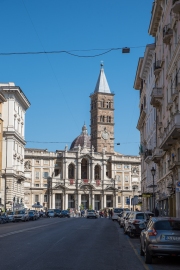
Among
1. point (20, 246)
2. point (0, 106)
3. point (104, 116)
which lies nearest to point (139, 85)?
point (0, 106)

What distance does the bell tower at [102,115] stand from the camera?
146m

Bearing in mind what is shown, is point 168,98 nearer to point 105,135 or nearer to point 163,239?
point 163,239

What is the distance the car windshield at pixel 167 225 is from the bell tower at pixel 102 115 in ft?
428

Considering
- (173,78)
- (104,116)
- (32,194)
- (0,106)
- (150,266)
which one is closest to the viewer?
(150,266)

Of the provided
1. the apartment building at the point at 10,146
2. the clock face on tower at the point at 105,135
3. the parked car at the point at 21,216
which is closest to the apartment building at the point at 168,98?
the parked car at the point at 21,216

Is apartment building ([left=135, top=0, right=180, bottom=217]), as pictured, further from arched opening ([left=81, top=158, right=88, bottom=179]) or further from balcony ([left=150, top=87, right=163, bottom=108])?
arched opening ([left=81, top=158, right=88, bottom=179])

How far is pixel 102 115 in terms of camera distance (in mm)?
150000

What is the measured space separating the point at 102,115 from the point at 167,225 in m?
136

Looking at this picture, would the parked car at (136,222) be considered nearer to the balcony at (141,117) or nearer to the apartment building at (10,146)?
the balcony at (141,117)

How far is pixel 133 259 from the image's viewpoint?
1511 centimetres

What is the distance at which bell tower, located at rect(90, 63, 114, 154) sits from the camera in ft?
479

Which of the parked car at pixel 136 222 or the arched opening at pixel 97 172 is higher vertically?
the arched opening at pixel 97 172

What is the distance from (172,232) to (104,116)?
448 ft

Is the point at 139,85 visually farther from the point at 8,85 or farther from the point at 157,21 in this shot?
the point at 157,21
